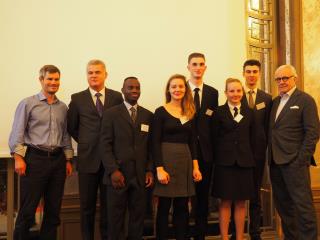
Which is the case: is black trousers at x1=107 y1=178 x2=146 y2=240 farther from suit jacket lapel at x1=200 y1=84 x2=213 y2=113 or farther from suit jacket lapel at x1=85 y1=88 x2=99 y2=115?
suit jacket lapel at x1=200 y1=84 x2=213 y2=113

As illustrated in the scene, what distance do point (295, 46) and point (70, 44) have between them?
237cm

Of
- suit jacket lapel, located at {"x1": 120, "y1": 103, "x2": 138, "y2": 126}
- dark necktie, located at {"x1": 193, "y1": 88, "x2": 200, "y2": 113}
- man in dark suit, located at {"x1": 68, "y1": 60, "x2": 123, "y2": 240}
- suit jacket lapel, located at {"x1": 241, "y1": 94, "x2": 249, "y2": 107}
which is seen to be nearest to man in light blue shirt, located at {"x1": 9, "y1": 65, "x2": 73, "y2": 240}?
man in dark suit, located at {"x1": 68, "y1": 60, "x2": 123, "y2": 240}

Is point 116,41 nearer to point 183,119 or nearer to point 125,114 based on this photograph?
point 125,114

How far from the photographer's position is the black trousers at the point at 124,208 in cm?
277

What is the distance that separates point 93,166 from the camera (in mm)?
2969

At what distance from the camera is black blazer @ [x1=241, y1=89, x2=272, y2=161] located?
3236 mm

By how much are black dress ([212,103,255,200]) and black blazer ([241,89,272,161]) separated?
12 centimetres

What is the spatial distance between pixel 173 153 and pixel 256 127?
846 mm

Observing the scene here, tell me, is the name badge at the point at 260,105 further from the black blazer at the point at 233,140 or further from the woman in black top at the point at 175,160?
the woman in black top at the point at 175,160

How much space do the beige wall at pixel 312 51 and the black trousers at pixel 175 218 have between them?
6.12ft

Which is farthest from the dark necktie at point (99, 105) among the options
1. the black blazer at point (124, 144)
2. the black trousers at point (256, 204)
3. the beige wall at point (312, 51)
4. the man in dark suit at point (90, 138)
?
the beige wall at point (312, 51)

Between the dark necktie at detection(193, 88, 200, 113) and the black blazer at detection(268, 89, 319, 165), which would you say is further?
the dark necktie at detection(193, 88, 200, 113)

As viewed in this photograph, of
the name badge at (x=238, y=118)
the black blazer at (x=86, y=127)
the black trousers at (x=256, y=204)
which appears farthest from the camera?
the black trousers at (x=256, y=204)

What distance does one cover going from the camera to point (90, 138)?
2.99 meters
